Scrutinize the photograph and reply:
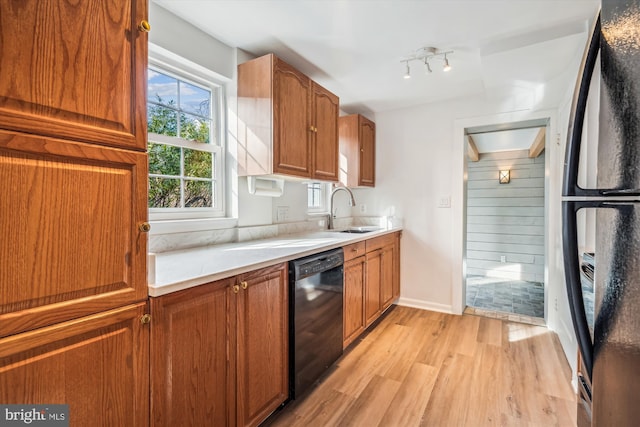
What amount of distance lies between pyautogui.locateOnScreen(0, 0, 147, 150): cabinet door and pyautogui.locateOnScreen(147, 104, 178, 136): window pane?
32.2 inches

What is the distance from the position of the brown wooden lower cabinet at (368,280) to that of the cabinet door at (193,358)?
1.12m

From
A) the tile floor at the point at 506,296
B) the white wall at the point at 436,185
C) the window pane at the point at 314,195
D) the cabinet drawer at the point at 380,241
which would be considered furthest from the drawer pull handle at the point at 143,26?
the tile floor at the point at 506,296

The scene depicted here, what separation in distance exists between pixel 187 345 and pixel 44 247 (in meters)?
0.57

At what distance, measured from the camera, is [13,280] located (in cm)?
75

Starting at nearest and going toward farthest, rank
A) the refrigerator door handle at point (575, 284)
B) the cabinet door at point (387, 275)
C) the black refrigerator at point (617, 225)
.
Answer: the black refrigerator at point (617, 225)
the refrigerator door handle at point (575, 284)
the cabinet door at point (387, 275)

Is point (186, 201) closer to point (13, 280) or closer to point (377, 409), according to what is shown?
point (13, 280)

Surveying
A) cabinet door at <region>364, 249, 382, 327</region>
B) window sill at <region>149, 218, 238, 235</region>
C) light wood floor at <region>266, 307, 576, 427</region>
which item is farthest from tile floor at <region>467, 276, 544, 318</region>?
window sill at <region>149, 218, 238, 235</region>

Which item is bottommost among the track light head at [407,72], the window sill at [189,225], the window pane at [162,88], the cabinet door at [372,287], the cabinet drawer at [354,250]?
the cabinet door at [372,287]

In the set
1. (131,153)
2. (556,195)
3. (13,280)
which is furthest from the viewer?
(556,195)

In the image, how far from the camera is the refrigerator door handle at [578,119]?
0.62 m

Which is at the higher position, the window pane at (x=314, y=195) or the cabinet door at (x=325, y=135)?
the cabinet door at (x=325, y=135)

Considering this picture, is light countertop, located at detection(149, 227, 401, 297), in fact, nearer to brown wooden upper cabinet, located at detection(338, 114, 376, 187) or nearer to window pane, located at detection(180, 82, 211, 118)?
window pane, located at detection(180, 82, 211, 118)

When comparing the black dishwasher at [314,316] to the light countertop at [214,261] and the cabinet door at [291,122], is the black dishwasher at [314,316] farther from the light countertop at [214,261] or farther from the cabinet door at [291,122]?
the cabinet door at [291,122]

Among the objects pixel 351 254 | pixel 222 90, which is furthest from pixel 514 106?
pixel 222 90
